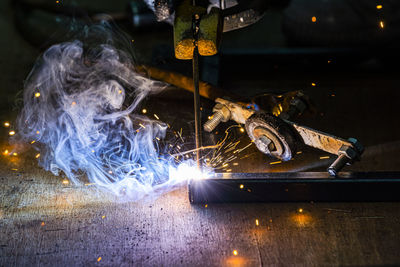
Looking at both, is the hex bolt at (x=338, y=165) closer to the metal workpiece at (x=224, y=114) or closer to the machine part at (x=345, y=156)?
the machine part at (x=345, y=156)

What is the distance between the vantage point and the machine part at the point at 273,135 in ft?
7.48

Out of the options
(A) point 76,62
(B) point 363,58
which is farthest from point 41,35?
(B) point 363,58

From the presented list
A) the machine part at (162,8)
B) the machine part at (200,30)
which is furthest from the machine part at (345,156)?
the machine part at (162,8)

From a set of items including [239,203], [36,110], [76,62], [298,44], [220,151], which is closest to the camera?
[239,203]

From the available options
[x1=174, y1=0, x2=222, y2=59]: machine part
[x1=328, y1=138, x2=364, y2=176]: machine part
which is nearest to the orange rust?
[x1=174, y1=0, x2=222, y2=59]: machine part

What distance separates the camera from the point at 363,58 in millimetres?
3420

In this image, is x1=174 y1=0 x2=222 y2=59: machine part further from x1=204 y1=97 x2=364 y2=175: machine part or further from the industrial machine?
x1=204 y1=97 x2=364 y2=175: machine part

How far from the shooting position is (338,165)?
85.6 inches

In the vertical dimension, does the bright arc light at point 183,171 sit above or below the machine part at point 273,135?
below

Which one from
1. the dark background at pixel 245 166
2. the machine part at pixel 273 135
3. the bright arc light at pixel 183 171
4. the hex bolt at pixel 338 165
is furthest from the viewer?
the bright arc light at pixel 183 171

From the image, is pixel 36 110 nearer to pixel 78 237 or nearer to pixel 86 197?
pixel 86 197

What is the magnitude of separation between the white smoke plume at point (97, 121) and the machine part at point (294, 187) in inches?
5.5

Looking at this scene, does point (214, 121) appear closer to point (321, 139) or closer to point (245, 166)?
point (245, 166)

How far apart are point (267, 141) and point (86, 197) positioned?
3.40 ft
